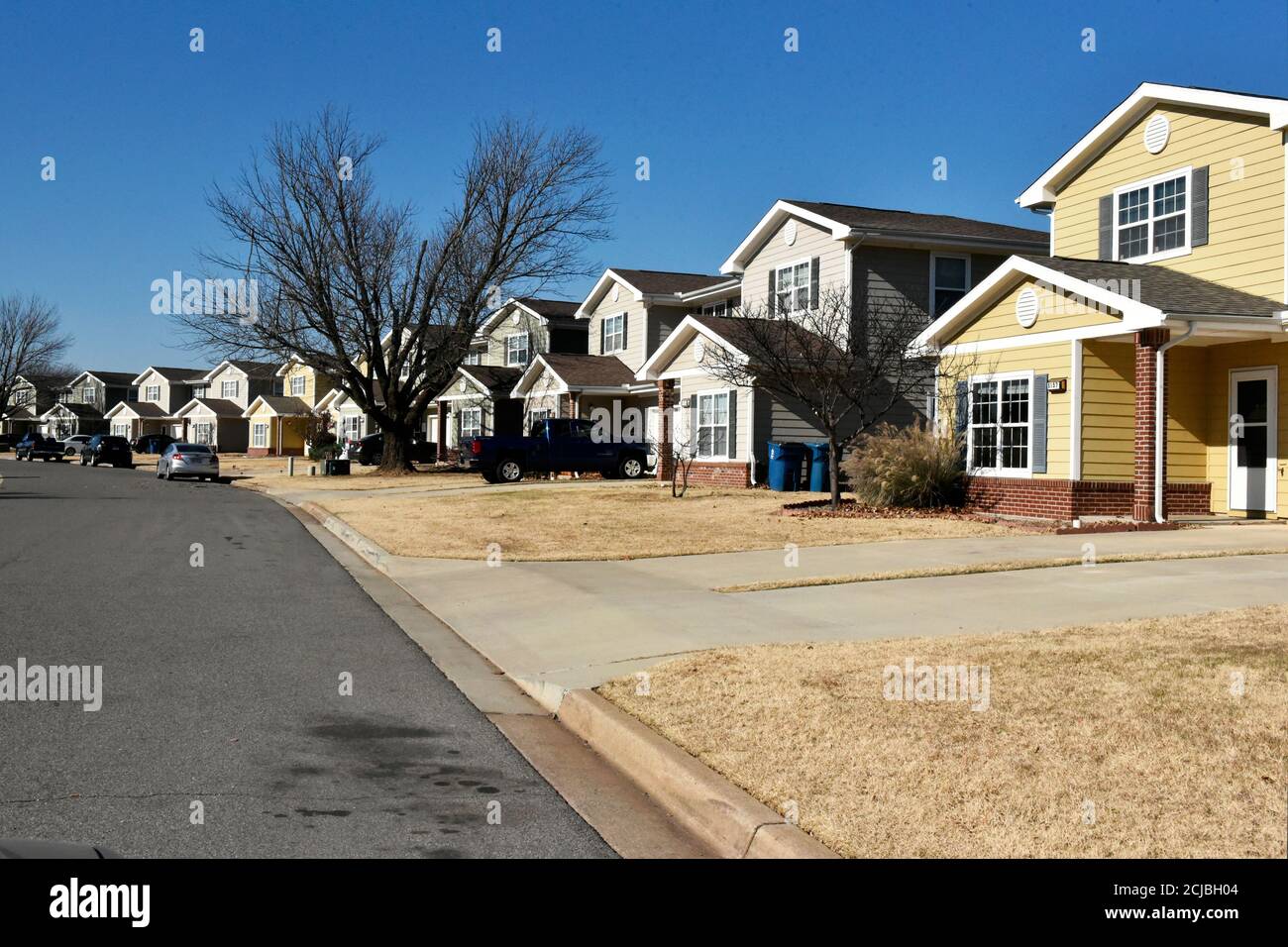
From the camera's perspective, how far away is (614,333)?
44656 mm

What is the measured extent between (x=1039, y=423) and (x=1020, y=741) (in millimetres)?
14689

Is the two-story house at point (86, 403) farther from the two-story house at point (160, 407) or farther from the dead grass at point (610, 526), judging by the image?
the dead grass at point (610, 526)

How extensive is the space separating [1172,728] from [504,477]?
29.9 m

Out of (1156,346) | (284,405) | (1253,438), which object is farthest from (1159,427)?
(284,405)

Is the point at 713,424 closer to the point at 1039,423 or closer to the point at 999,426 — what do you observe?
the point at 999,426

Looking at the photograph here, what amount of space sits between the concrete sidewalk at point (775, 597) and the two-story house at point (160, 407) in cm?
9788

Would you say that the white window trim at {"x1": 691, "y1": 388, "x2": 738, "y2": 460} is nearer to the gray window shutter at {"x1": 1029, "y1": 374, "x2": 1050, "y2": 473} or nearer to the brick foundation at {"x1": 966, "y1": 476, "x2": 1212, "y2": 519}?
the brick foundation at {"x1": 966, "y1": 476, "x2": 1212, "y2": 519}

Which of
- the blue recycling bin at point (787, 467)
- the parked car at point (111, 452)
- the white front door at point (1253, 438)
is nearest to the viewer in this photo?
the white front door at point (1253, 438)

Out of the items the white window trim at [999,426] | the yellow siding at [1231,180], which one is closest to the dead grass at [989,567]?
the white window trim at [999,426]

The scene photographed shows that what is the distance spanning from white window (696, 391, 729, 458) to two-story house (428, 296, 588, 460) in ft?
54.8

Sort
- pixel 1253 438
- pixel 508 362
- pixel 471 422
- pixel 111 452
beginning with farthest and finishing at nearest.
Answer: pixel 111 452, pixel 508 362, pixel 471 422, pixel 1253 438

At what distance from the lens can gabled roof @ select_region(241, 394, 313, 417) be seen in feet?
261

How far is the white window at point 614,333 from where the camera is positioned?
43.9 m

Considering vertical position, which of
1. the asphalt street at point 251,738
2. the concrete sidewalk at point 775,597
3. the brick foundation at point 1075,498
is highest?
the brick foundation at point 1075,498
